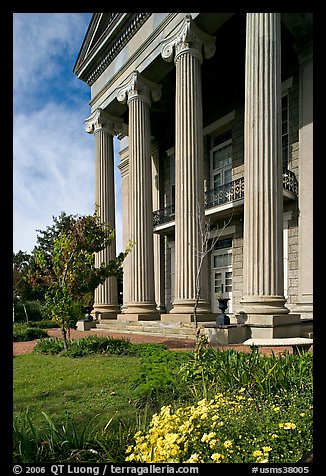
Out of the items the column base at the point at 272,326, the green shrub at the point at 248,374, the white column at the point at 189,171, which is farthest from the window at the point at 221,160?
the green shrub at the point at 248,374

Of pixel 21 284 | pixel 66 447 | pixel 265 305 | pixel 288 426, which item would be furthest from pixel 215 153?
pixel 66 447

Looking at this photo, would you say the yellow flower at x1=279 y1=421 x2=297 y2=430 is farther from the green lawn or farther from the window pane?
the window pane

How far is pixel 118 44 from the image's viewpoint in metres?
20.3

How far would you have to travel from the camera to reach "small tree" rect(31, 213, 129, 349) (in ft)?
36.0

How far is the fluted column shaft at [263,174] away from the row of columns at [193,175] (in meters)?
0.03

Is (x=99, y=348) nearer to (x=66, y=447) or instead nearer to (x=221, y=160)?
(x=66, y=447)

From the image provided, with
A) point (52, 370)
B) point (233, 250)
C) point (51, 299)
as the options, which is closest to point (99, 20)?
point (233, 250)

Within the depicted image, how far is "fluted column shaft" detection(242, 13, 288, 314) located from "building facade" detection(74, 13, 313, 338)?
34mm

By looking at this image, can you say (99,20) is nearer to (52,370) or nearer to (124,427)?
(52,370)

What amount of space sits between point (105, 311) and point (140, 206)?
7.13 meters

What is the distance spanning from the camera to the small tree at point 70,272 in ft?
36.0

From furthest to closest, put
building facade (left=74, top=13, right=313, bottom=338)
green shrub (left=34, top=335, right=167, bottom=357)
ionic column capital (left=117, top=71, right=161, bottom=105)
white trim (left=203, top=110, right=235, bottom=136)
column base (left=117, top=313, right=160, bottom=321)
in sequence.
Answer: white trim (left=203, top=110, right=235, bottom=136)
ionic column capital (left=117, top=71, right=161, bottom=105)
column base (left=117, top=313, right=160, bottom=321)
building facade (left=74, top=13, right=313, bottom=338)
green shrub (left=34, top=335, right=167, bottom=357)

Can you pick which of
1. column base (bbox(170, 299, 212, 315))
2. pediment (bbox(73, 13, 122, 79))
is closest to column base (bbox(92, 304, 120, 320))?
column base (bbox(170, 299, 212, 315))

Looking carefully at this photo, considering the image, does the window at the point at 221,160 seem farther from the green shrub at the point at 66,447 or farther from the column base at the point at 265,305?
the green shrub at the point at 66,447
